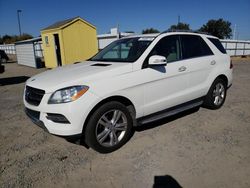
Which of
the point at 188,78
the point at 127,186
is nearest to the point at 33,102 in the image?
the point at 127,186

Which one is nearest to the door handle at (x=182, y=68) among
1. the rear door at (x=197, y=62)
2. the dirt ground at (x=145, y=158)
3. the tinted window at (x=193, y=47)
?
the rear door at (x=197, y=62)

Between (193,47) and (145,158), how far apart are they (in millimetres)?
2652

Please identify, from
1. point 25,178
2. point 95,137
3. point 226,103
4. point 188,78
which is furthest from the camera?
point 226,103

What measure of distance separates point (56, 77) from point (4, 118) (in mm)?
2610

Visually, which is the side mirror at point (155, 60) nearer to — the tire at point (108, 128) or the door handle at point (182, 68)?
the door handle at point (182, 68)

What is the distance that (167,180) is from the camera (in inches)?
111

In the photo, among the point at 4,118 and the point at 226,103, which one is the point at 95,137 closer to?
the point at 4,118

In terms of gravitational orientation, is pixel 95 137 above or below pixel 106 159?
above

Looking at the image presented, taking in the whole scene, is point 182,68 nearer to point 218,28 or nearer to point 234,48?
point 234,48

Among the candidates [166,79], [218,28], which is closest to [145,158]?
[166,79]

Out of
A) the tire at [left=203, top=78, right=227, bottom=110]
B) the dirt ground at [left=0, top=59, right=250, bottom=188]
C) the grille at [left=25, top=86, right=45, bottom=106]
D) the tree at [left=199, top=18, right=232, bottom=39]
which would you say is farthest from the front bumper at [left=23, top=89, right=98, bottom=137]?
the tree at [left=199, top=18, right=232, bottom=39]

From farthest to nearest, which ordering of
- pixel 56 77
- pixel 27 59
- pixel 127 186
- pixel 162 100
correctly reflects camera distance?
1. pixel 27 59
2. pixel 162 100
3. pixel 56 77
4. pixel 127 186

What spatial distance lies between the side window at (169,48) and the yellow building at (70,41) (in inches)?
442

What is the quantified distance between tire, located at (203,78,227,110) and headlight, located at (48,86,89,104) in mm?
3205
